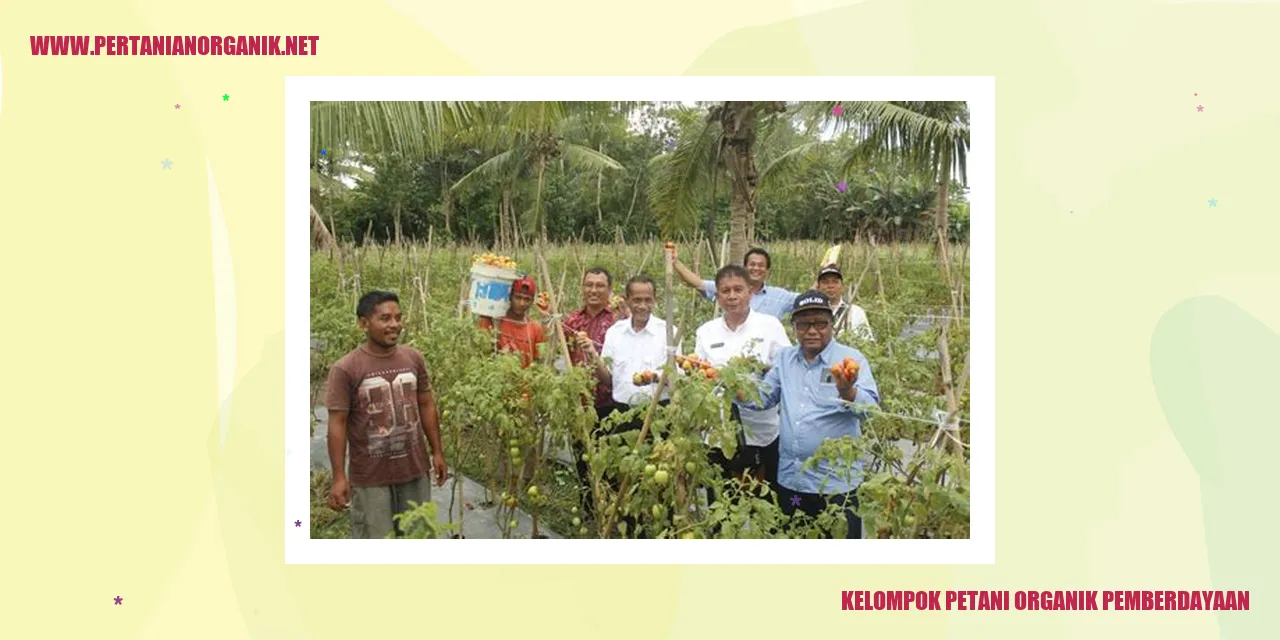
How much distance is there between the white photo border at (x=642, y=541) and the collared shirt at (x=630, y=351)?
0.73 m

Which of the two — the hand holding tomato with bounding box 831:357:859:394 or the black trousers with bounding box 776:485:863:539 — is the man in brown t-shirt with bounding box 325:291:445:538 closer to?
the black trousers with bounding box 776:485:863:539

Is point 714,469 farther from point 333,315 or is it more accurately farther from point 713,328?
point 333,315

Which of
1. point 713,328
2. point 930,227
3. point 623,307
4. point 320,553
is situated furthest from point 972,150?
point 930,227

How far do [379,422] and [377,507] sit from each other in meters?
0.32

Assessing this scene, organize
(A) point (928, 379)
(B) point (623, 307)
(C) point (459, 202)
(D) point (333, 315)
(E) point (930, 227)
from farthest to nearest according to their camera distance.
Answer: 1. (E) point (930, 227)
2. (C) point (459, 202)
3. (D) point (333, 315)
4. (A) point (928, 379)
5. (B) point (623, 307)

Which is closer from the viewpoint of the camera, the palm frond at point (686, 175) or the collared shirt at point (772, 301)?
the collared shirt at point (772, 301)

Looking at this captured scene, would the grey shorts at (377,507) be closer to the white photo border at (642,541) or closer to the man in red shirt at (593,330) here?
the white photo border at (642,541)

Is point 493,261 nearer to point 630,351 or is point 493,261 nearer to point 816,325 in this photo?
point 630,351

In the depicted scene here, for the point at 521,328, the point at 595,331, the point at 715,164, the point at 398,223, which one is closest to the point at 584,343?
the point at 595,331

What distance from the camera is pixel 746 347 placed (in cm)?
293

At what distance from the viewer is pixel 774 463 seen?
116 inches

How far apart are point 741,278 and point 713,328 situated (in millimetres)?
236

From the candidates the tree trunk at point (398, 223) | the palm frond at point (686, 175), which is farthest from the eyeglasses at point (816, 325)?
the tree trunk at point (398, 223)

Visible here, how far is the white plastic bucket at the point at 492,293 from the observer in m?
3.30
